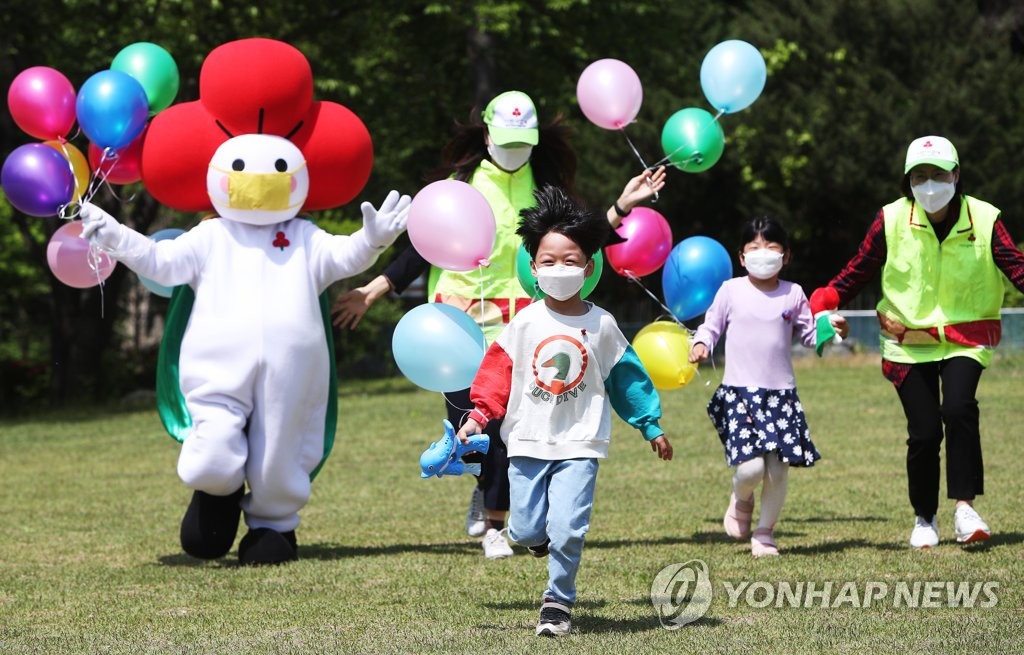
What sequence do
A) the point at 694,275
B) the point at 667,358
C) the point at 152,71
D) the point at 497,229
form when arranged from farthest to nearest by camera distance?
the point at 152,71, the point at 497,229, the point at 694,275, the point at 667,358

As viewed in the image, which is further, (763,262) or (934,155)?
(763,262)

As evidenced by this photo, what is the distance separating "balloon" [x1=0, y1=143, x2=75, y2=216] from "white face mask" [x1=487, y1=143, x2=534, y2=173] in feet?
6.82

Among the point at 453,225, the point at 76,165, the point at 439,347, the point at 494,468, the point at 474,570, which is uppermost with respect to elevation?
the point at 76,165

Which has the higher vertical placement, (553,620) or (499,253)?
(499,253)

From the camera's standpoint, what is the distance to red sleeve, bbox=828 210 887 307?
6996 mm

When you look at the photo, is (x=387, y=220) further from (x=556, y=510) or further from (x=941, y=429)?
(x=941, y=429)

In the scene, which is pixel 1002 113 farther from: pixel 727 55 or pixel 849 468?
pixel 727 55

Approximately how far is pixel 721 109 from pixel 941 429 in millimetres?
1979

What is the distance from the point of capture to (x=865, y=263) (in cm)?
706

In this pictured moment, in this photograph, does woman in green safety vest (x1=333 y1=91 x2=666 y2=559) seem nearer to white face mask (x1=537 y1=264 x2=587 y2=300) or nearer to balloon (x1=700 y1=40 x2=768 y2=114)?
balloon (x1=700 y1=40 x2=768 y2=114)

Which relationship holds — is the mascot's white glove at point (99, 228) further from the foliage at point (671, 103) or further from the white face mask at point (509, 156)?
the foliage at point (671, 103)

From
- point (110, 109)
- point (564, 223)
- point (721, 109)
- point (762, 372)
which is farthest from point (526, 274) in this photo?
point (110, 109)

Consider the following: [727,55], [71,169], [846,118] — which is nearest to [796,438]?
[727,55]

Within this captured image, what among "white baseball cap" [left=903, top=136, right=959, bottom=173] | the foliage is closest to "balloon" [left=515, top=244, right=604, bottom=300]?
"white baseball cap" [left=903, top=136, right=959, bottom=173]
